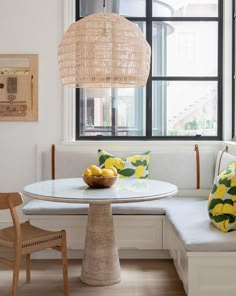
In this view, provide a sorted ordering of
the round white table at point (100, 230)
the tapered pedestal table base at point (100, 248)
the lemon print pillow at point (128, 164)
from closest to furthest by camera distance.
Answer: the round white table at point (100, 230) → the tapered pedestal table base at point (100, 248) → the lemon print pillow at point (128, 164)

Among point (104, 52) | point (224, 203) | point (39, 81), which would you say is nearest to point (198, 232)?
point (224, 203)

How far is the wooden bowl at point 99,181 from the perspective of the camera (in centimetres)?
320

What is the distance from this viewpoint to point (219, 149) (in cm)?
466

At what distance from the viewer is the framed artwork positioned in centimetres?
462

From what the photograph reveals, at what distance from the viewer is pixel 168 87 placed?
4.86 metres

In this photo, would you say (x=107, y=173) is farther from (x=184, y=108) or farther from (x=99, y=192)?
(x=184, y=108)

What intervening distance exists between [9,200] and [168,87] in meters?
2.51

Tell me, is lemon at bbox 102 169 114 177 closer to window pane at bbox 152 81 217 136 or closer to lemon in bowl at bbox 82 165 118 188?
lemon in bowl at bbox 82 165 118 188

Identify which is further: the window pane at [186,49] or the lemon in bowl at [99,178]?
the window pane at [186,49]

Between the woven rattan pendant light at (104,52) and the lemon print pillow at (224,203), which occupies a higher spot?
the woven rattan pendant light at (104,52)

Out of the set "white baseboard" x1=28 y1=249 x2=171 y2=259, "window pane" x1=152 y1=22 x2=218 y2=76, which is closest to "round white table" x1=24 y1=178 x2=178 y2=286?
"white baseboard" x1=28 y1=249 x2=171 y2=259

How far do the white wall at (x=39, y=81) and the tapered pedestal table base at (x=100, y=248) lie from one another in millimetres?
→ 1523

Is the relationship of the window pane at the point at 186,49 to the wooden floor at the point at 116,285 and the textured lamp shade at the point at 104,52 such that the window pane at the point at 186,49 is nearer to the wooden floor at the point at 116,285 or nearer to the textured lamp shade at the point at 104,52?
the textured lamp shade at the point at 104,52

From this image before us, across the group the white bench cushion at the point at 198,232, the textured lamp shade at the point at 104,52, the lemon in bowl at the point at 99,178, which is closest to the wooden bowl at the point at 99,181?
the lemon in bowl at the point at 99,178
